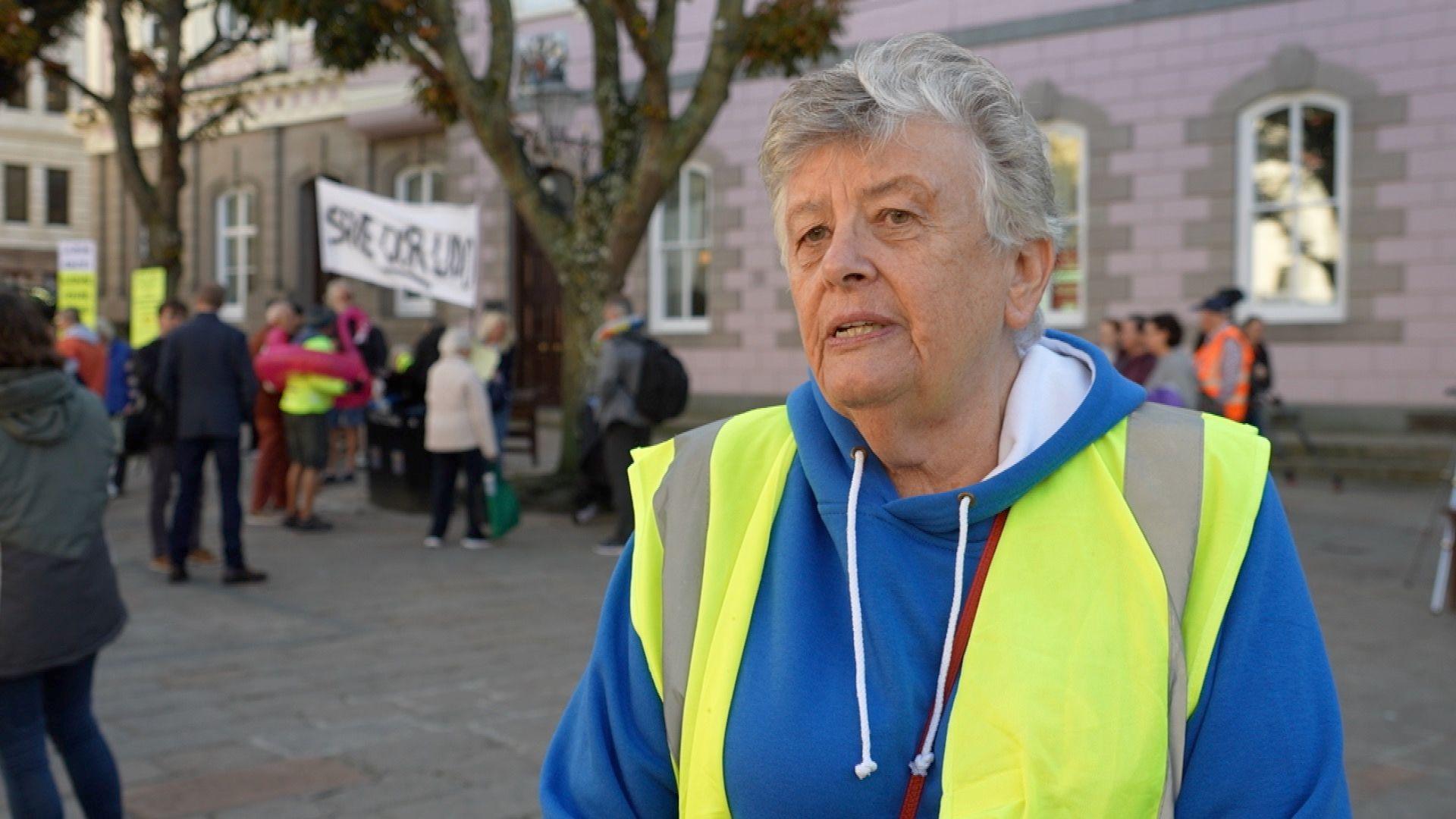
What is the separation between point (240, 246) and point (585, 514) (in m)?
18.1

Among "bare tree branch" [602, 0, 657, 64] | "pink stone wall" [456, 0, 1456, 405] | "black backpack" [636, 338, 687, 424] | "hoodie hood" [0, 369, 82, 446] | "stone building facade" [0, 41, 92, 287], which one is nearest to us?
"hoodie hood" [0, 369, 82, 446]

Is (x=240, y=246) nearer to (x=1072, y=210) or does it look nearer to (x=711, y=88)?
(x=1072, y=210)

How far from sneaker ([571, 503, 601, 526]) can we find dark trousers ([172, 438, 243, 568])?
3.42 m

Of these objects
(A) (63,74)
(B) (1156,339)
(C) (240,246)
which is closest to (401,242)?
(A) (63,74)

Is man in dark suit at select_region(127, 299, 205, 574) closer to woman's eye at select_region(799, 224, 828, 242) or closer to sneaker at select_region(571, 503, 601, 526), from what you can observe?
sneaker at select_region(571, 503, 601, 526)

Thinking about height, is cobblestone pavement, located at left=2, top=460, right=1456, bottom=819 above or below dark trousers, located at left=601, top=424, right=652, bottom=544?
below

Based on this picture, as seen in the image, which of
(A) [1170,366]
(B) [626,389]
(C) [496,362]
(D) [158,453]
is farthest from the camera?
(C) [496,362]

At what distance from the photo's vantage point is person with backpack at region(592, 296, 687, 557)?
10.6 metres

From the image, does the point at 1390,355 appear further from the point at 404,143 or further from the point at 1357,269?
the point at 404,143

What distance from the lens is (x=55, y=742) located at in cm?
432

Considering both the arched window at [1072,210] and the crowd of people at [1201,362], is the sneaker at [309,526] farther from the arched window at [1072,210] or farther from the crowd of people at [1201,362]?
the arched window at [1072,210]

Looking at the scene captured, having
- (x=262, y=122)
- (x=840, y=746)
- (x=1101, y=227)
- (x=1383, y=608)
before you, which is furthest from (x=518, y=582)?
(x=262, y=122)

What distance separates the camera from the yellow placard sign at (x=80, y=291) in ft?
51.2

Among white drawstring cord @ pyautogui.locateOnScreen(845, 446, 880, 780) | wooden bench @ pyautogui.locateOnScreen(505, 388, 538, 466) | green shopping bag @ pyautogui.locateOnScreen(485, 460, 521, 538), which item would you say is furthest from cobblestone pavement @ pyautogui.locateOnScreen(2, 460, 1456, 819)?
wooden bench @ pyautogui.locateOnScreen(505, 388, 538, 466)
